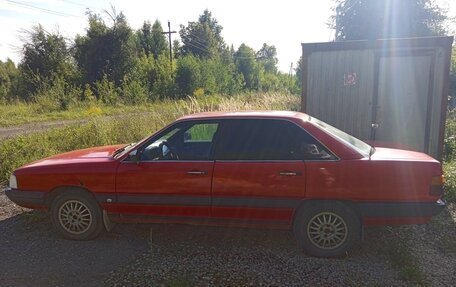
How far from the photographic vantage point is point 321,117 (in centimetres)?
695

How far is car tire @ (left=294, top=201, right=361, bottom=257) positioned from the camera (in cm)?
358

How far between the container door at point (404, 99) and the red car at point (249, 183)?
2820 millimetres

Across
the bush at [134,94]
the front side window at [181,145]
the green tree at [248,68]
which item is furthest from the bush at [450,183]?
the green tree at [248,68]

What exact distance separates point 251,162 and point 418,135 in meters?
4.29

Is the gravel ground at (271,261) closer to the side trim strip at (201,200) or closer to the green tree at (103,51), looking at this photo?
the side trim strip at (201,200)

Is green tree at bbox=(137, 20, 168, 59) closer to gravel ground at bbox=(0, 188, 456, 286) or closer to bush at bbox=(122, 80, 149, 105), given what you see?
bush at bbox=(122, 80, 149, 105)

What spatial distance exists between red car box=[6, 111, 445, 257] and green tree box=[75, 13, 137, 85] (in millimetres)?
23995

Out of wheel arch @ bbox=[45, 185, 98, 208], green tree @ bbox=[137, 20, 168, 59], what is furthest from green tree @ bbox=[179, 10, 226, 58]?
wheel arch @ bbox=[45, 185, 98, 208]

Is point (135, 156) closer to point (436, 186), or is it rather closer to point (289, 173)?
point (289, 173)

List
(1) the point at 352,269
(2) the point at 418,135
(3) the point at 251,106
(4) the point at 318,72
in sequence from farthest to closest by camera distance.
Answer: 1. (3) the point at 251,106
2. (4) the point at 318,72
3. (2) the point at 418,135
4. (1) the point at 352,269

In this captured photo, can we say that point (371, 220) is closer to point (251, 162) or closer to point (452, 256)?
point (452, 256)

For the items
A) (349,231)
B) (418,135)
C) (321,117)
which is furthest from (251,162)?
(418,135)

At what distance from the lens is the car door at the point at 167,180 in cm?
379

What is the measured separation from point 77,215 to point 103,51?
2500cm
